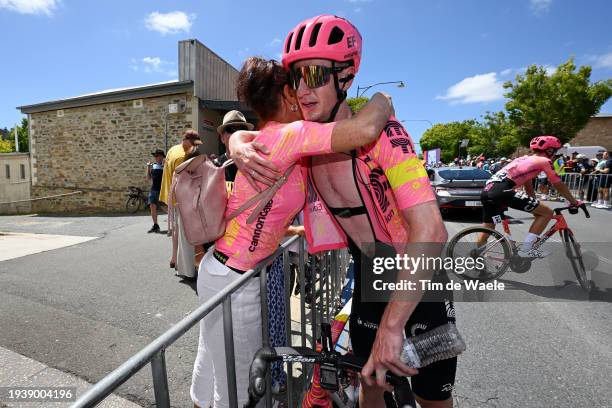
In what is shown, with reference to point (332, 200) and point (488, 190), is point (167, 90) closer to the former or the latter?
point (488, 190)

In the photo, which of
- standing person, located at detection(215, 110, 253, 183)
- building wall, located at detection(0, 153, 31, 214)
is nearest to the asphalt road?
standing person, located at detection(215, 110, 253, 183)

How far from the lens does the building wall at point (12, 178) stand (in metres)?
20.6

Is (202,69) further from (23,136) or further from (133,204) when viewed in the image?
(23,136)

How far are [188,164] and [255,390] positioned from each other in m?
1.13

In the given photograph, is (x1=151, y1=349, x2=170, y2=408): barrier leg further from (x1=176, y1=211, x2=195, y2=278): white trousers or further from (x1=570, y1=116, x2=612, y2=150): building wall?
(x1=570, y1=116, x2=612, y2=150): building wall

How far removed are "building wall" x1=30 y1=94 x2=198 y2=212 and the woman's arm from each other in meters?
14.5

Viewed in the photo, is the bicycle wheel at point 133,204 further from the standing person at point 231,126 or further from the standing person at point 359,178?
the standing person at point 359,178

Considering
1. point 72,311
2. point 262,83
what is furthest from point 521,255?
point 72,311

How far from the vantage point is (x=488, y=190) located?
5371mm

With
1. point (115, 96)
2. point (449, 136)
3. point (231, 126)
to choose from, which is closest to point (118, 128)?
point (115, 96)

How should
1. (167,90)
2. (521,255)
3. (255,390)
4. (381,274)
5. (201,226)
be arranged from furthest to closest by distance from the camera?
(167,90) → (521,255) → (201,226) → (381,274) → (255,390)

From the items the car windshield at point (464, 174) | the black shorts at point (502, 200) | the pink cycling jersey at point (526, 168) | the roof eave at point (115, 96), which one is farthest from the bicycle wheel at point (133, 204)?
the pink cycling jersey at point (526, 168)

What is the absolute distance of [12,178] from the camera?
21672 millimetres

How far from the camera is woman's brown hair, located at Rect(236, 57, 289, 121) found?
1.78 m
